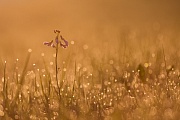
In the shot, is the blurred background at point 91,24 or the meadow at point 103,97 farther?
the blurred background at point 91,24

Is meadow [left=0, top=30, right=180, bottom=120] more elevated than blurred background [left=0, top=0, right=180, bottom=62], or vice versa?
blurred background [left=0, top=0, right=180, bottom=62]

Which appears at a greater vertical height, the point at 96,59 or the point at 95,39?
the point at 95,39

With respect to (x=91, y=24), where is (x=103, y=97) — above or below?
below

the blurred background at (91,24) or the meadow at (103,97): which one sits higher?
the blurred background at (91,24)

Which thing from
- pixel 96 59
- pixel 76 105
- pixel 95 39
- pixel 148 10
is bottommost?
pixel 76 105

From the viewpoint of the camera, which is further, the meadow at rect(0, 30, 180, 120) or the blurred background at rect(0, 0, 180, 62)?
the blurred background at rect(0, 0, 180, 62)

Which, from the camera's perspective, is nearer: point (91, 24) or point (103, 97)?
point (103, 97)

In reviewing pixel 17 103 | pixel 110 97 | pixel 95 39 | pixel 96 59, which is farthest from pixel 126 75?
pixel 95 39

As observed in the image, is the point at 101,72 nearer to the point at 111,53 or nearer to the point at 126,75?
the point at 126,75
